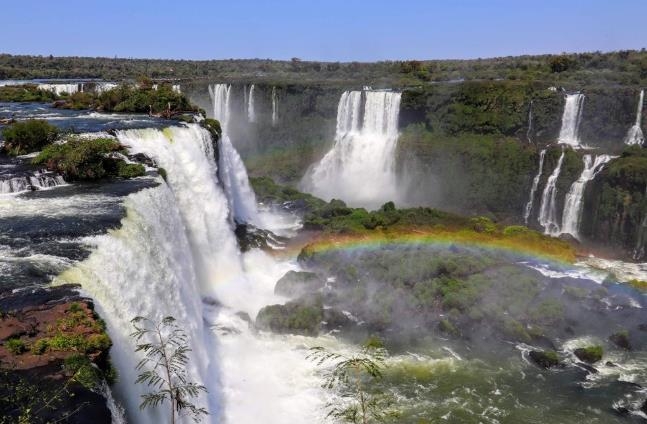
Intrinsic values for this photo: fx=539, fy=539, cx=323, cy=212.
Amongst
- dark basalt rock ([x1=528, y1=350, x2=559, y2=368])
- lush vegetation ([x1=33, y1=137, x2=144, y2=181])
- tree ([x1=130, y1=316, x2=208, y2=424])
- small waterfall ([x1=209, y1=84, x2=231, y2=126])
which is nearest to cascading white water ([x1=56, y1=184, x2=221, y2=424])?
tree ([x1=130, y1=316, x2=208, y2=424])

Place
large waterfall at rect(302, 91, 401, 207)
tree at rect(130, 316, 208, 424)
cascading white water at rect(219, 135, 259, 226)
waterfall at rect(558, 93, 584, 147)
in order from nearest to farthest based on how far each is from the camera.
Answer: tree at rect(130, 316, 208, 424) → cascading white water at rect(219, 135, 259, 226) → waterfall at rect(558, 93, 584, 147) → large waterfall at rect(302, 91, 401, 207)

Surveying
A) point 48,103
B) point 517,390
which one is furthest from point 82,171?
point 48,103

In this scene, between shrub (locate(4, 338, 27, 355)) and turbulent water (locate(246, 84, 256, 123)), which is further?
turbulent water (locate(246, 84, 256, 123))

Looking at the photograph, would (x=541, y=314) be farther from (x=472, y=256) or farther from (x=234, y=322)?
(x=234, y=322)

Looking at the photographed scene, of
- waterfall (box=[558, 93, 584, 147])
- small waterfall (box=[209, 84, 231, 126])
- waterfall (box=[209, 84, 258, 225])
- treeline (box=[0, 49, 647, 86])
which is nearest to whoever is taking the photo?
waterfall (box=[209, 84, 258, 225])

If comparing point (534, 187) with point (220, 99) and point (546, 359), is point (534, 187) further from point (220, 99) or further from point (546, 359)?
point (220, 99)

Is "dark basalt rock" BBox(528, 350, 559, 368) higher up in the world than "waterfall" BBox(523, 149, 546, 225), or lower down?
lower down

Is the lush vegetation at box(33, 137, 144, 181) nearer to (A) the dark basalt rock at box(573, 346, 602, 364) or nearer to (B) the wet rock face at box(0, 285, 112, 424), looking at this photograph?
(B) the wet rock face at box(0, 285, 112, 424)
